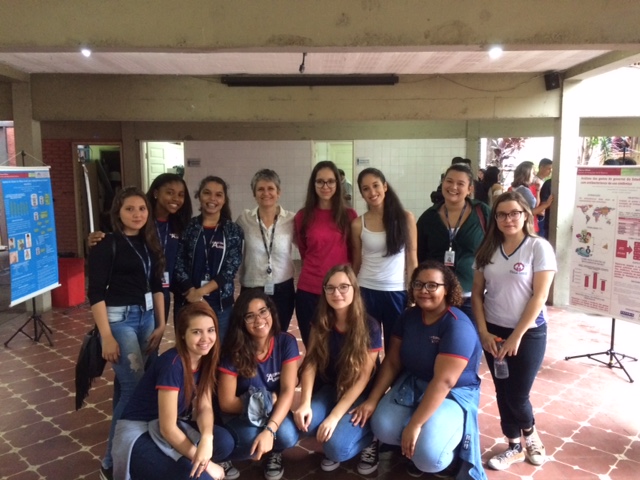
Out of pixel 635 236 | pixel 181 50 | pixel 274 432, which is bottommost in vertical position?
pixel 274 432

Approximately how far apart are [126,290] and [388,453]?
1.71 m

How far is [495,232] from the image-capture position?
268cm

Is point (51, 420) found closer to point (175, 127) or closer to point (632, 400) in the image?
point (632, 400)

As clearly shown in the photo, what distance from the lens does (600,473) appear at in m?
2.66

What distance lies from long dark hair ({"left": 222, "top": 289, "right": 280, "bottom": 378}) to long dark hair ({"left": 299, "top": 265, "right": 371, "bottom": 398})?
27 cm

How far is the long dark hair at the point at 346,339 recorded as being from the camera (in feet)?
8.47

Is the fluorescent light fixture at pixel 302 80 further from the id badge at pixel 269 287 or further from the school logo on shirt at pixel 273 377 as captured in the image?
the school logo on shirt at pixel 273 377

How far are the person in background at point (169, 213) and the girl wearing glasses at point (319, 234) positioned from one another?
0.72 metres

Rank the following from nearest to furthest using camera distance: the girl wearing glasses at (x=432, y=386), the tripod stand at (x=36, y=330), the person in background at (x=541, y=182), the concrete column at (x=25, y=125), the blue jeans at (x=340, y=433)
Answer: the girl wearing glasses at (x=432, y=386)
the blue jeans at (x=340, y=433)
the tripod stand at (x=36, y=330)
the concrete column at (x=25, y=125)
the person in background at (x=541, y=182)

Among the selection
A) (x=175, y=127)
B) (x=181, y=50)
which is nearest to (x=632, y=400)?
(x=181, y=50)

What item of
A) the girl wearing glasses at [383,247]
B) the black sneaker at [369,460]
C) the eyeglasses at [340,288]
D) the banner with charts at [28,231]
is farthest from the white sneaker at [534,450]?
the banner with charts at [28,231]

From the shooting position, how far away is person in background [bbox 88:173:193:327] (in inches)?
115

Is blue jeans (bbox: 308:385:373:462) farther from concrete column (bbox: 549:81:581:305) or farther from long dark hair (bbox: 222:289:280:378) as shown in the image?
concrete column (bbox: 549:81:581:305)

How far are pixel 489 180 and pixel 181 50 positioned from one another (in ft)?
16.0
